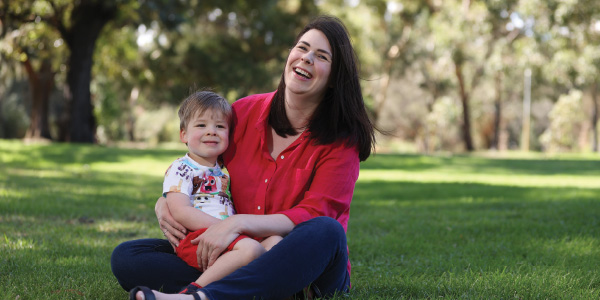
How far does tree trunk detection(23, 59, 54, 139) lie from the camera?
2456 cm

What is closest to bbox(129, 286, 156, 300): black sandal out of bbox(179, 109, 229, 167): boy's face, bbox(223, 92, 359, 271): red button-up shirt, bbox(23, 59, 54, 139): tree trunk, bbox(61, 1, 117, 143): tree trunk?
bbox(223, 92, 359, 271): red button-up shirt

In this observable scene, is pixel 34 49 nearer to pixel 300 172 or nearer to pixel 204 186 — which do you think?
pixel 204 186

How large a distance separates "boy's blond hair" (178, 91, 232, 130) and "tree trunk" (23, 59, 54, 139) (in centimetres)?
2290

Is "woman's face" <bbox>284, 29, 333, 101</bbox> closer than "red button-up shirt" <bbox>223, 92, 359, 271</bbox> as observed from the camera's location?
No

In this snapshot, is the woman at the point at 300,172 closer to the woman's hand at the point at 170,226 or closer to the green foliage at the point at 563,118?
the woman's hand at the point at 170,226

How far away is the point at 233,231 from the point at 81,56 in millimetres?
17149

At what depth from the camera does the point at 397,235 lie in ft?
19.9

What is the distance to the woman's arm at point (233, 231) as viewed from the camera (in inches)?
117

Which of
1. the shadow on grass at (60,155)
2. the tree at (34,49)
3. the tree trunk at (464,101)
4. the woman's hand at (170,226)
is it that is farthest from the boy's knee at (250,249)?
the tree trunk at (464,101)

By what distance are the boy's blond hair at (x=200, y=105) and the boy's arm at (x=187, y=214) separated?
44 cm

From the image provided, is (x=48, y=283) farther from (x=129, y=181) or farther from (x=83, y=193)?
(x=129, y=181)

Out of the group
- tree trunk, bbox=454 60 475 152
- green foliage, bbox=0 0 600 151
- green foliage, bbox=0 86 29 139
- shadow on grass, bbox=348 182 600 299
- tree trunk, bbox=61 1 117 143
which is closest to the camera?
shadow on grass, bbox=348 182 600 299

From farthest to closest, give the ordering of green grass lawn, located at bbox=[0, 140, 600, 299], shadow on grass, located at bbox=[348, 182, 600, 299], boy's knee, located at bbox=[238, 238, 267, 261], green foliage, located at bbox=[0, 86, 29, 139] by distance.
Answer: green foliage, located at bbox=[0, 86, 29, 139], shadow on grass, located at bbox=[348, 182, 600, 299], green grass lawn, located at bbox=[0, 140, 600, 299], boy's knee, located at bbox=[238, 238, 267, 261]

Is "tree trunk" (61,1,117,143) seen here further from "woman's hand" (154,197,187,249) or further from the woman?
"woman's hand" (154,197,187,249)
